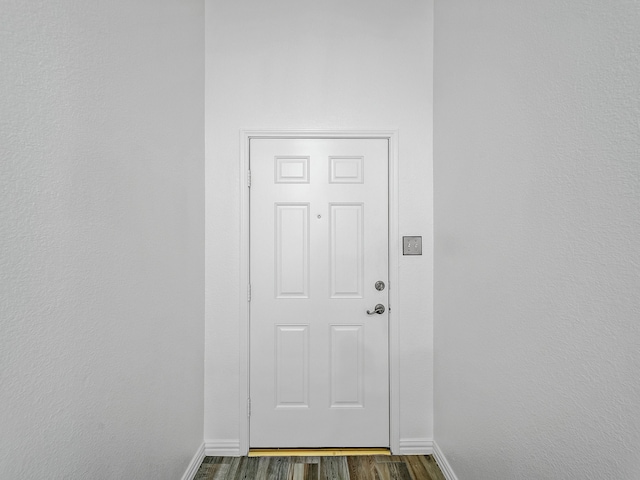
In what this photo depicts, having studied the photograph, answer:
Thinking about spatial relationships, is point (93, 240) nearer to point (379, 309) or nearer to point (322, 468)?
point (379, 309)

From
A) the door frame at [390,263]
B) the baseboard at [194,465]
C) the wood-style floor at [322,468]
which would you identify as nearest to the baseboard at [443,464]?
the wood-style floor at [322,468]

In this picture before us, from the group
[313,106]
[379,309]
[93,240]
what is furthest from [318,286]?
[93,240]

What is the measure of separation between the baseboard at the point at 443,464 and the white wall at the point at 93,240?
4.65 ft

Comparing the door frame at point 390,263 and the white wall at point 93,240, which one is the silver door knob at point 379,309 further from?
the white wall at point 93,240

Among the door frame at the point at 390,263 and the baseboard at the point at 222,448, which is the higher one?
the door frame at the point at 390,263

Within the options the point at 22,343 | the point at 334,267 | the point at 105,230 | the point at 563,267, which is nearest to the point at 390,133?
the point at 334,267

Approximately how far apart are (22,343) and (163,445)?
1.05m

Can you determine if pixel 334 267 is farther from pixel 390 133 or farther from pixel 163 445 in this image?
pixel 163 445

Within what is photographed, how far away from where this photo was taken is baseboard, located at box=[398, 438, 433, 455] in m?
2.32

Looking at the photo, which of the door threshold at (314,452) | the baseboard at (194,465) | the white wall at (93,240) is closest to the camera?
the white wall at (93,240)

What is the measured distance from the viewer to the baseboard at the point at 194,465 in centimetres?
203

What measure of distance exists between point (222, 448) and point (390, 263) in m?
1.52

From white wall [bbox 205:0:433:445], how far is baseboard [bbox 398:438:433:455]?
0.11ft

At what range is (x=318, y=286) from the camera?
7.72 feet
